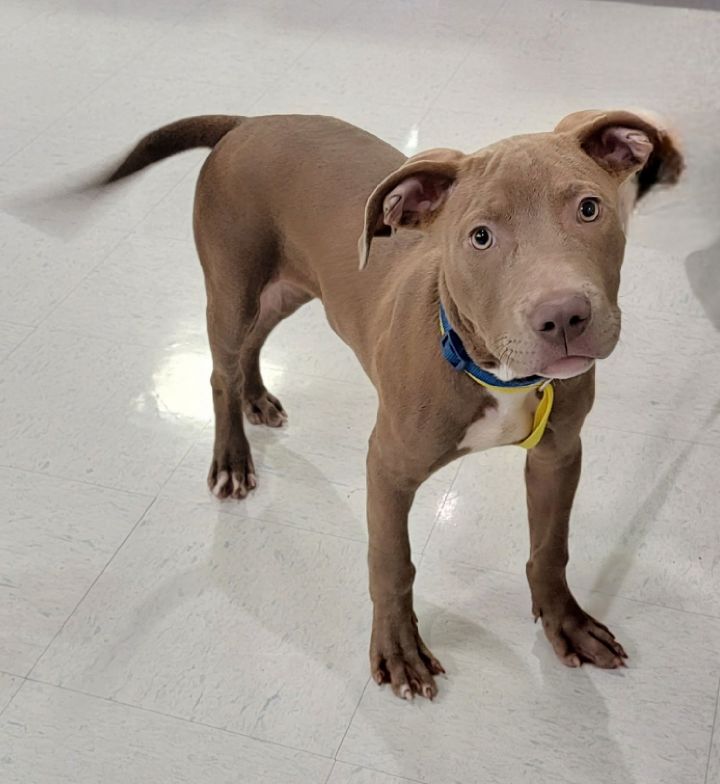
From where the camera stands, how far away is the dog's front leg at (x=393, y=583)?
2004 mm

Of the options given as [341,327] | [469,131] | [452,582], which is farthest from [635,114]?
[469,131]

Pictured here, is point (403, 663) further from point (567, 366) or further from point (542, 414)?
point (567, 366)

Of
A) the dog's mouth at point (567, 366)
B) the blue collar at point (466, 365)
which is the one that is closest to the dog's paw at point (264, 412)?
the blue collar at point (466, 365)

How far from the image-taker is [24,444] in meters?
2.78

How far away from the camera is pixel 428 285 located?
6.18 feet

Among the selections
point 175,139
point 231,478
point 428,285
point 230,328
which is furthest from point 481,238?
point 231,478

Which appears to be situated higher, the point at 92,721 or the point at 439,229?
the point at 439,229

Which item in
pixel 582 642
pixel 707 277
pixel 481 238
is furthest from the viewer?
pixel 707 277

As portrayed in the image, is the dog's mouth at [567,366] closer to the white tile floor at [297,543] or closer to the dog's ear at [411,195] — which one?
the dog's ear at [411,195]

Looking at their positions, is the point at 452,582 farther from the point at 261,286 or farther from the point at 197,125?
the point at 197,125

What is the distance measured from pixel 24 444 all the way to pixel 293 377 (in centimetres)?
71

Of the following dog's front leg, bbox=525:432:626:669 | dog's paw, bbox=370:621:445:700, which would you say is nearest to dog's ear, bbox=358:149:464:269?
dog's front leg, bbox=525:432:626:669

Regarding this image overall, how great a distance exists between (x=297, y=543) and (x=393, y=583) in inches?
17.7

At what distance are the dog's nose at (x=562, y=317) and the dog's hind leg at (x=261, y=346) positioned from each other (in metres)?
Answer: 1.01
